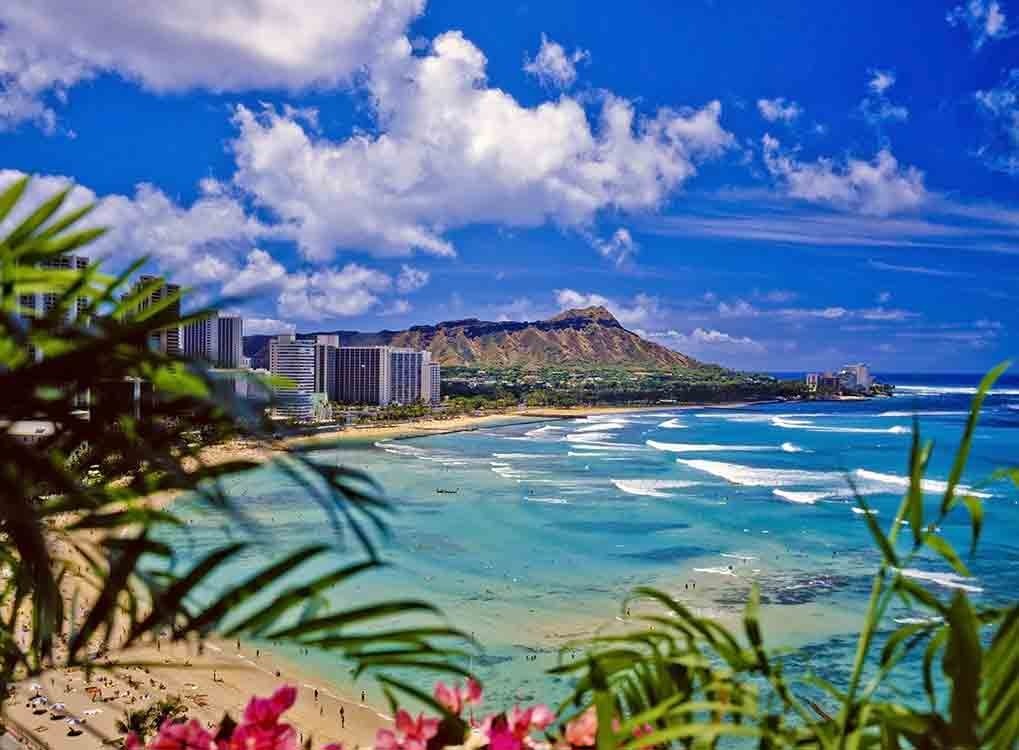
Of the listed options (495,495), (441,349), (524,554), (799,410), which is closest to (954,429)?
(799,410)

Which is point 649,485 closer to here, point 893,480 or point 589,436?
point 893,480

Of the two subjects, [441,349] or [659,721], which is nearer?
[659,721]

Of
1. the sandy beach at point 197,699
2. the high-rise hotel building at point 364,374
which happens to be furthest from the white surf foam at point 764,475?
the high-rise hotel building at point 364,374

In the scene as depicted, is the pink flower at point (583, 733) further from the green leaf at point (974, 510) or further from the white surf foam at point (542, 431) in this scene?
the white surf foam at point (542, 431)

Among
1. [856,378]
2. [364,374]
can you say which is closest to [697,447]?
[364,374]

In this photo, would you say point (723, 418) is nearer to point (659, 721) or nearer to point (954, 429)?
point (954, 429)

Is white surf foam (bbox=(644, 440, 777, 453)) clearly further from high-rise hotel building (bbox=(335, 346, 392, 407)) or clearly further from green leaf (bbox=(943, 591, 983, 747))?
green leaf (bbox=(943, 591, 983, 747))

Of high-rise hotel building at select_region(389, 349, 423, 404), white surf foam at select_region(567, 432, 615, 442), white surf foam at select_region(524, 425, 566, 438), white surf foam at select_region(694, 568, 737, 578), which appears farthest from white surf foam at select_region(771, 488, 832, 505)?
high-rise hotel building at select_region(389, 349, 423, 404)
